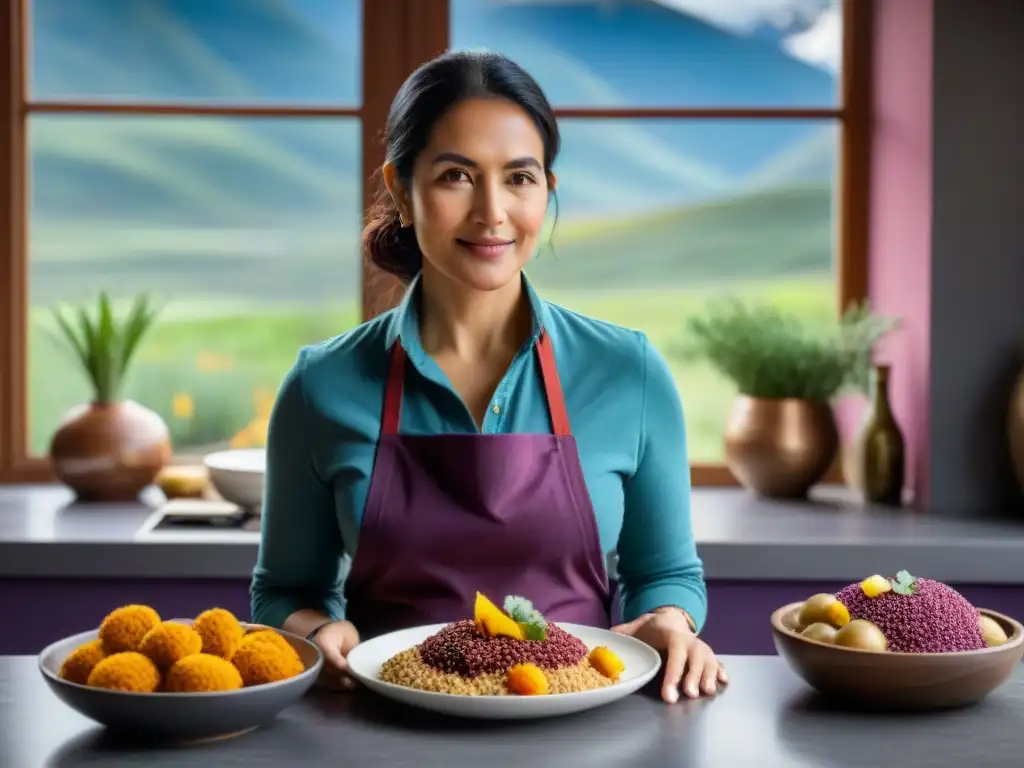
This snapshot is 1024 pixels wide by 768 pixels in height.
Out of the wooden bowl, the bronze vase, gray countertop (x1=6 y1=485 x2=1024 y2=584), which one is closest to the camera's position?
the wooden bowl

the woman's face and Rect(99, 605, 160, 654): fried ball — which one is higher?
the woman's face

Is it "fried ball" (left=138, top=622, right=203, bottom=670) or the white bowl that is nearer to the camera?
"fried ball" (left=138, top=622, right=203, bottom=670)

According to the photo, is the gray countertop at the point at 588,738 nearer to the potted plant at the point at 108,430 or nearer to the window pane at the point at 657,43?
the potted plant at the point at 108,430

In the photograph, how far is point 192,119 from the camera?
3525 mm

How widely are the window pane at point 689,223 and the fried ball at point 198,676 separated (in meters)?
2.31

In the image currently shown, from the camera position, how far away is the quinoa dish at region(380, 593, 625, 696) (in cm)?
138

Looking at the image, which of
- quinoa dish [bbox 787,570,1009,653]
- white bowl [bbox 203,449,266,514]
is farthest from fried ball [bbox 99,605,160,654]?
white bowl [bbox 203,449,266,514]

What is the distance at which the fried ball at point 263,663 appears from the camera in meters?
1.34

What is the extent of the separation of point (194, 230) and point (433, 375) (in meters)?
1.83

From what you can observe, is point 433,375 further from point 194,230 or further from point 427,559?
point 194,230

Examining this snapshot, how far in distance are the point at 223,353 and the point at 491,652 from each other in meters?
2.29

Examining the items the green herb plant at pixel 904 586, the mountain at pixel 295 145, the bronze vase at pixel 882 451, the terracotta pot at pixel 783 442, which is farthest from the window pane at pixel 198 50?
the green herb plant at pixel 904 586

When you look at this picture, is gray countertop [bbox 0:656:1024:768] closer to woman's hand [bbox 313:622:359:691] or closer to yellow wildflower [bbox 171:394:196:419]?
woman's hand [bbox 313:622:359:691]

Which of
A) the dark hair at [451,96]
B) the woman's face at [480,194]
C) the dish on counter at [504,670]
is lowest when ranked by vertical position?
the dish on counter at [504,670]
